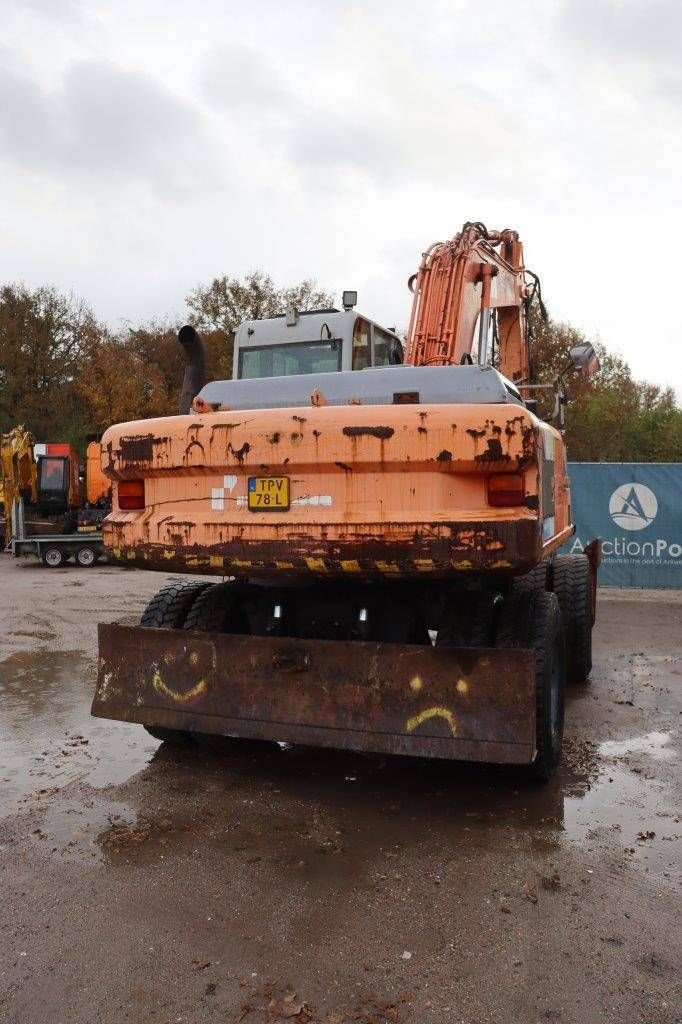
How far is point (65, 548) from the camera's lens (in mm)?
20625

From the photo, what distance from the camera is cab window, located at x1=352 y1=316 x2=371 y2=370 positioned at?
21.3 feet

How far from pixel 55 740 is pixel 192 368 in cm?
261

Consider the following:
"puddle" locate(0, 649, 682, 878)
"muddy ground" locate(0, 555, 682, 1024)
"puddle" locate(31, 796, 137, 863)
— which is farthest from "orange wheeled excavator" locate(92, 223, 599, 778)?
"puddle" locate(31, 796, 137, 863)

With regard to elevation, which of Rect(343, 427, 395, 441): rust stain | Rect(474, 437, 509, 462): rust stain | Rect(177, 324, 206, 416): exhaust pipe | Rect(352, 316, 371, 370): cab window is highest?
Rect(352, 316, 371, 370): cab window

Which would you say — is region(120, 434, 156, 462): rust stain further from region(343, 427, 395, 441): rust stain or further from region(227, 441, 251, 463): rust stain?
region(343, 427, 395, 441): rust stain

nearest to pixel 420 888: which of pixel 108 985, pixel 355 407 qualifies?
pixel 108 985

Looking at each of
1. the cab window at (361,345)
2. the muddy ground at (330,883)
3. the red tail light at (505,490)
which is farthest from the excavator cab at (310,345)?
the muddy ground at (330,883)

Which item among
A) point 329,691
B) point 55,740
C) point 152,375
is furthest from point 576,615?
point 152,375

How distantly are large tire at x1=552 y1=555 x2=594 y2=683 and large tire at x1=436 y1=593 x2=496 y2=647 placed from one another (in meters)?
2.67

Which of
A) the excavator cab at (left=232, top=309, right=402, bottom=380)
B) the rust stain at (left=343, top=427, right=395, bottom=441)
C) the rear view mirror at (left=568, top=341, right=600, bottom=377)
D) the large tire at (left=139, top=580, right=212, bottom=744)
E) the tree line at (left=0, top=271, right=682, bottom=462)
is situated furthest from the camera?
the tree line at (left=0, top=271, right=682, bottom=462)

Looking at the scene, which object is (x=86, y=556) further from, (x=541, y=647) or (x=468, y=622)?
(x=541, y=647)

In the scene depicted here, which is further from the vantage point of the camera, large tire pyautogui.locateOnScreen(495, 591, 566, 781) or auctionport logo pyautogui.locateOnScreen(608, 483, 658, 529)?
auctionport logo pyautogui.locateOnScreen(608, 483, 658, 529)

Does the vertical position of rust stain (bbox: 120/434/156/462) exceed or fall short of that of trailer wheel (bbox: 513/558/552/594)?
it exceeds it

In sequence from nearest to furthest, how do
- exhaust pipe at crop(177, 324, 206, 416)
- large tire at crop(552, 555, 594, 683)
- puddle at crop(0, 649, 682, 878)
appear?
1. puddle at crop(0, 649, 682, 878)
2. exhaust pipe at crop(177, 324, 206, 416)
3. large tire at crop(552, 555, 594, 683)
